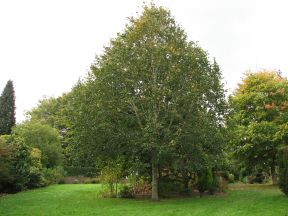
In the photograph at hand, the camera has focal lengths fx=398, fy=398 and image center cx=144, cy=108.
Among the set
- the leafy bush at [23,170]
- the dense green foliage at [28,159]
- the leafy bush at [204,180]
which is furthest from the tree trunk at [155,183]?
the leafy bush at [23,170]

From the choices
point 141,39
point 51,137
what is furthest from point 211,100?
point 51,137

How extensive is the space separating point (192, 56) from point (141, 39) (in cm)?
347

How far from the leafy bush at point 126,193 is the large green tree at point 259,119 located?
1038 cm

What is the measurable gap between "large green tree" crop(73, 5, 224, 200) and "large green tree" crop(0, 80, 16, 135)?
114 ft

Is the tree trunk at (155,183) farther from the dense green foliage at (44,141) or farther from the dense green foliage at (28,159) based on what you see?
the dense green foliage at (44,141)

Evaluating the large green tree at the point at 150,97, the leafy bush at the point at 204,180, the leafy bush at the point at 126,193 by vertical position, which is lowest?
the leafy bush at the point at 126,193

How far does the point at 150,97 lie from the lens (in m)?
23.2

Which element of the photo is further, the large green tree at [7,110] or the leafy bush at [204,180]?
the large green tree at [7,110]

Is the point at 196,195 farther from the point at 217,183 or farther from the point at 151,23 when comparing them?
the point at 151,23

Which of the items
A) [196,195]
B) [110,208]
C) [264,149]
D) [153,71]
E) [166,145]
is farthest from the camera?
[264,149]

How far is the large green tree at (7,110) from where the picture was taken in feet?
182

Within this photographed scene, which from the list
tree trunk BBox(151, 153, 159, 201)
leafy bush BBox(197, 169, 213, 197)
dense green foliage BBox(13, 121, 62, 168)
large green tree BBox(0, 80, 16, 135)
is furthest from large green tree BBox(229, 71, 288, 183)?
large green tree BBox(0, 80, 16, 135)

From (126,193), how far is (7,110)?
118 feet

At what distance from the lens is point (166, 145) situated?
73.2 ft
